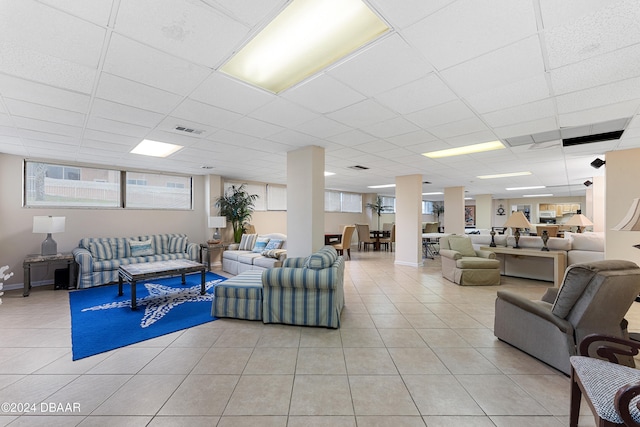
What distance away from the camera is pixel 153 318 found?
350 centimetres

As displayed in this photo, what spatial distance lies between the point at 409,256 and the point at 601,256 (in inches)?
147

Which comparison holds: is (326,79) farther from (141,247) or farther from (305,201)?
(141,247)

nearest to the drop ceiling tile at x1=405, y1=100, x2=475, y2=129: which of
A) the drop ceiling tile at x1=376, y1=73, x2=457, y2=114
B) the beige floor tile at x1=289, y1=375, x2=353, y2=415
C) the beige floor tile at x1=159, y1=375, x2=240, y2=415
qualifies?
the drop ceiling tile at x1=376, y1=73, x2=457, y2=114

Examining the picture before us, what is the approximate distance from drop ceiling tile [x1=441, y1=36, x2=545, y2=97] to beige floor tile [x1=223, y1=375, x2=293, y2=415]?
292cm

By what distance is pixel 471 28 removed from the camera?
1713 millimetres

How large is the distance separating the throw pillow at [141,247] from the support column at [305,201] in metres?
3.58

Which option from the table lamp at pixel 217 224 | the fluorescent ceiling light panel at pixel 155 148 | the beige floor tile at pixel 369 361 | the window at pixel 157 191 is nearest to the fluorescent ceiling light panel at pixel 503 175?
the beige floor tile at pixel 369 361

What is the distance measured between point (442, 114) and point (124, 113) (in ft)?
12.4

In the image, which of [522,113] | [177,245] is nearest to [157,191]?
[177,245]

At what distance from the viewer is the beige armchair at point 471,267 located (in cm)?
519

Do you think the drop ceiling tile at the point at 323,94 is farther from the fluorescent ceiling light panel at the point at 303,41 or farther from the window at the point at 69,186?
the window at the point at 69,186

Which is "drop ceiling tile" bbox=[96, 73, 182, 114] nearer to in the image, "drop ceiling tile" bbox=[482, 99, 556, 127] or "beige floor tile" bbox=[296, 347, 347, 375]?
"beige floor tile" bbox=[296, 347, 347, 375]

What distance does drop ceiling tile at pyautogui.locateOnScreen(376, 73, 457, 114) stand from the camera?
2.40 metres

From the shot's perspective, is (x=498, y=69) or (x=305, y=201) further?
(x=305, y=201)
